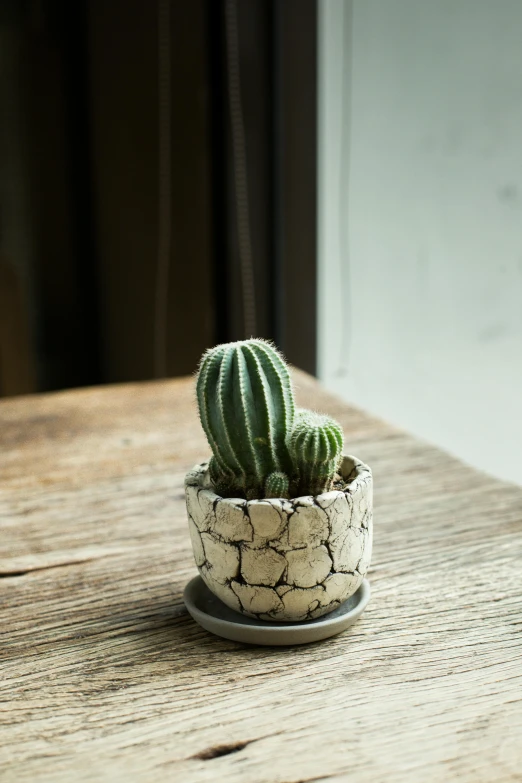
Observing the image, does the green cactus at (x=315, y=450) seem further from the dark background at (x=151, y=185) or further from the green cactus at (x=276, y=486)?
the dark background at (x=151, y=185)

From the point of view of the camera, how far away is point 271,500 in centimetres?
64

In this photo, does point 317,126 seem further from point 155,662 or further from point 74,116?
point 155,662

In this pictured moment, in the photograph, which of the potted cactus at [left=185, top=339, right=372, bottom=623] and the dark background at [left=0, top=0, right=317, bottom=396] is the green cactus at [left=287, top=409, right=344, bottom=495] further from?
→ the dark background at [left=0, top=0, right=317, bottom=396]

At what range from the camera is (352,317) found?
2246 mm

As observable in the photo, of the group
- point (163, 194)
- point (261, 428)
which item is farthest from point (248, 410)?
point (163, 194)

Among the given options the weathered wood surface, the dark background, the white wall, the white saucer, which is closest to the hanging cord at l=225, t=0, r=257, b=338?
the dark background

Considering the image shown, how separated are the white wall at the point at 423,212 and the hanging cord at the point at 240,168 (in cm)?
23

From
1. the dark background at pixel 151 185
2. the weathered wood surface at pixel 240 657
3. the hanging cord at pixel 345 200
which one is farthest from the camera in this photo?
the dark background at pixel 151 185

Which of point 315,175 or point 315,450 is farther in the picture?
point 315,175

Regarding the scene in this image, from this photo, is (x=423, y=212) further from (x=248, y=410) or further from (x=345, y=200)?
(x=248, y=410)

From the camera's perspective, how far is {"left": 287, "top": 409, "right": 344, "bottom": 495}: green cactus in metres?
0.65

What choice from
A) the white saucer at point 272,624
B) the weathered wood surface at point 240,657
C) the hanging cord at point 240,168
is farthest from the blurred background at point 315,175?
the white saucer at point 272,624

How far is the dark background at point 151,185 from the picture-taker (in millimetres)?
2186

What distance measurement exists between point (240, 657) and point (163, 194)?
2068mm
